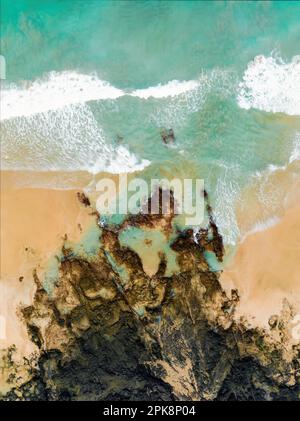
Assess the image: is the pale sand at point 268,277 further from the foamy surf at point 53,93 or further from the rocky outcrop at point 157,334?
the foamy surf at point 53,93

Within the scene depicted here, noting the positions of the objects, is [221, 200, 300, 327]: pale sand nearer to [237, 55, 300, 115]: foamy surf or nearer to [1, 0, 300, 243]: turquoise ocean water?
[1, 0, 300, 243]: turquoise ocean water

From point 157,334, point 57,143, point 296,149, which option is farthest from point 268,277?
point 57,143

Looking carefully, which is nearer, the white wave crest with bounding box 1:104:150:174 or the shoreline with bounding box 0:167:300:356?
the shoreline with bounding box 0:167:300:356

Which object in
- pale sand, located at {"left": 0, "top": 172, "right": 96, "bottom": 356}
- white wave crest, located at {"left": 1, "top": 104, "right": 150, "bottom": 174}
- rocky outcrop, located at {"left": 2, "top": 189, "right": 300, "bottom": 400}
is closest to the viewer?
rocky outcrop, located at {"left": 2, "top": 189, "right": 300, "bottom": 400}

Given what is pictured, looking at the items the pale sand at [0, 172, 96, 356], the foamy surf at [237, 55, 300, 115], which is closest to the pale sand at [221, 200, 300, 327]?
the foamy surf at [237, 55, 300, 115]

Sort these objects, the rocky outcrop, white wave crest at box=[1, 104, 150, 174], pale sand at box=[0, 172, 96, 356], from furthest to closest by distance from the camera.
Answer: white wave crest at box=[1, 104, 150, 174] < pale sand at box=[0, 172, 96, 356] < the rocky outcrop

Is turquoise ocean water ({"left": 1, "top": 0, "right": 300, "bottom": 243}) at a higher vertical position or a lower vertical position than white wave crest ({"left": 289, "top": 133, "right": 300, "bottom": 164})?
higher
